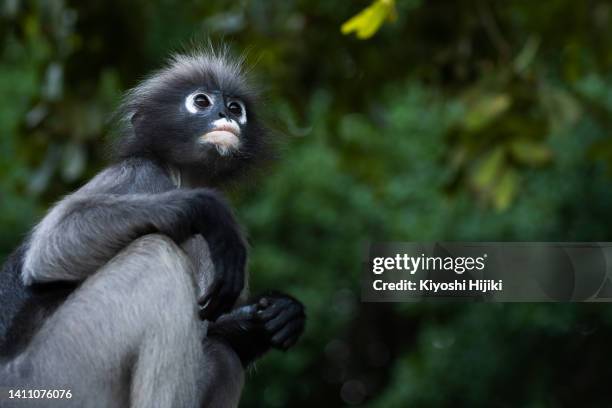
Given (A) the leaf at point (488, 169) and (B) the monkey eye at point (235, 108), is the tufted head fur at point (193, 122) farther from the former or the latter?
(A) the leaf at point (488, 169)

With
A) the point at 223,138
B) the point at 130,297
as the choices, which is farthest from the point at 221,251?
the point at 223,138

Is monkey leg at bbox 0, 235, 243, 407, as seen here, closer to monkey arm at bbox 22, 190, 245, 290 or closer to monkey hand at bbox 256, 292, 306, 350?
monkey arm at bbox 22, 190, 245, 290

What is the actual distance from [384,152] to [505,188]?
9271 mm

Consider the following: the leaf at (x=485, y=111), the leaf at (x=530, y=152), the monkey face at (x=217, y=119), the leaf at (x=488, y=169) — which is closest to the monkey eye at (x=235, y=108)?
the monkey face at (x=217, y=119)

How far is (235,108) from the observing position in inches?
235

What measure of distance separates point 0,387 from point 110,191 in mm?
1030

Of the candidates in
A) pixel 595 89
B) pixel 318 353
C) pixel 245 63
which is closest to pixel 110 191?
pixel 245 63

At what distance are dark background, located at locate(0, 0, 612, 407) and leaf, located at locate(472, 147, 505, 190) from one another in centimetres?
2

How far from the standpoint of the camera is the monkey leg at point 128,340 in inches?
194

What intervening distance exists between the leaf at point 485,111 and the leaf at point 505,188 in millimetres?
422

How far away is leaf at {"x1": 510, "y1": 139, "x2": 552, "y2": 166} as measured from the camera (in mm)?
8469

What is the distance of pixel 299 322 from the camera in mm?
5570

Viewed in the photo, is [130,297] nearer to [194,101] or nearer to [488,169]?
[194,101]

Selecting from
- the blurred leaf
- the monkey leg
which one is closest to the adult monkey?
the monkey leg
